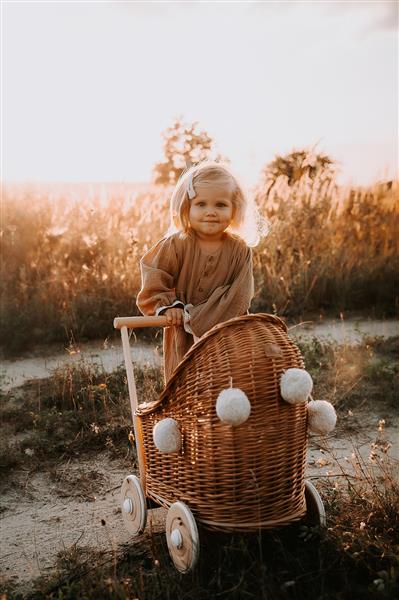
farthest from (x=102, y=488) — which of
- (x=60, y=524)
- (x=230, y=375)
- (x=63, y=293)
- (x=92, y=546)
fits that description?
(x=63, y=293)

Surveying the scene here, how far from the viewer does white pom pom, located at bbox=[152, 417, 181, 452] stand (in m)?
2.47

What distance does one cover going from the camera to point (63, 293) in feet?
22.0

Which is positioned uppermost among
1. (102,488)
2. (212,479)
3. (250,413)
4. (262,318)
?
(262,318)

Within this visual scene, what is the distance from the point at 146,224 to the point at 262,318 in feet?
18.3

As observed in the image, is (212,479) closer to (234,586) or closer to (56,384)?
(234,586)

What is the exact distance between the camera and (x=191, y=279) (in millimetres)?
3129

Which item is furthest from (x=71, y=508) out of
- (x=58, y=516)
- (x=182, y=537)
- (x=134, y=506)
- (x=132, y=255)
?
(x=132, y=255)

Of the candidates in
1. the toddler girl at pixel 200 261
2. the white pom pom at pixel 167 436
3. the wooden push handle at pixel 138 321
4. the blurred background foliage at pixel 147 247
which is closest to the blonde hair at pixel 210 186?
the toddler girl at pixel 200 261

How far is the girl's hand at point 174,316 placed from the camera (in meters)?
2.84

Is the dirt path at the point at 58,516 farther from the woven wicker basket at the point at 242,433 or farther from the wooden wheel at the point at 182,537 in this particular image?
the woven wicker basket at the point at 242,433

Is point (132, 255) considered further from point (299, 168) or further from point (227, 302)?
point (227, 302)

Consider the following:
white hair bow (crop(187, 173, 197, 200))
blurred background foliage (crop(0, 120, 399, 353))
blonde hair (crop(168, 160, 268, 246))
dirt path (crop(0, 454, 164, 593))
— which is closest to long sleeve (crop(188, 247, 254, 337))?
blonde hair (crop(168, 160, 268, 246))

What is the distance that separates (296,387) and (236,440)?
0.94ft

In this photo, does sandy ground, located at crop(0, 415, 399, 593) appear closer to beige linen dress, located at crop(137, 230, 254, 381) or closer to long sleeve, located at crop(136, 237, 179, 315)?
beige linen dress, located at crop(137, 230, 254, 381)
